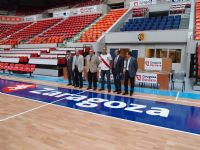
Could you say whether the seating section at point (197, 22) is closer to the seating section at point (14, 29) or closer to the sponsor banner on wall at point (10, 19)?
the seating section at point (14, 29)

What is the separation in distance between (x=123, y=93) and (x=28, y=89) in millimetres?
3803

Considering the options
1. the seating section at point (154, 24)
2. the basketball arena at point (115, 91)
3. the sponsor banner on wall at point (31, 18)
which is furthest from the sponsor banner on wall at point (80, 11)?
the seating section at point (154, 24)

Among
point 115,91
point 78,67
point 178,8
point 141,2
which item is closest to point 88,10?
point 141,2

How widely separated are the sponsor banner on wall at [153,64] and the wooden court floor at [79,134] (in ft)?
16.6

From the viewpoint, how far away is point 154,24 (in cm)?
1418

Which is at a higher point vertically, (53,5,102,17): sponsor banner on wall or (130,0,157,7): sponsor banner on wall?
(53,5,102,17): sponsor banner on wall

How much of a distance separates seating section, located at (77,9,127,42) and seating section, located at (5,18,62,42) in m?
7.35

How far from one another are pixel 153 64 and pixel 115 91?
2.54 metres

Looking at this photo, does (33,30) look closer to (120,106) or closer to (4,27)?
(4,27)

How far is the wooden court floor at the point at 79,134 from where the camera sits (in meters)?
3.55

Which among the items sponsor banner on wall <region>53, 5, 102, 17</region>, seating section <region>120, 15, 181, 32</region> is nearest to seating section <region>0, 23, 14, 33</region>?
sponsor banner on wall <region>53, 5, 102, 17</region>

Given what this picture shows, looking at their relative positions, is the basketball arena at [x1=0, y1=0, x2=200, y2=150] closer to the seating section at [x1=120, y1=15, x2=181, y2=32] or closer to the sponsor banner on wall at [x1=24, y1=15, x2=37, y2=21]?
the seating section at [x1=120, y1=15, x2=181, y2=32]

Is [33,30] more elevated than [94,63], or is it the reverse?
[33,30]

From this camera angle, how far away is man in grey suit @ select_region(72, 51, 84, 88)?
8.64 m
